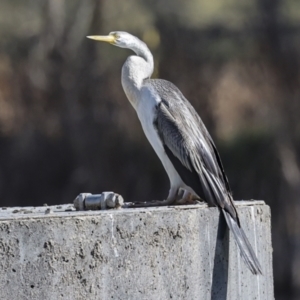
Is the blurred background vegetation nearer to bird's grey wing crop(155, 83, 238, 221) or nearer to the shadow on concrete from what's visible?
bird's grey wing crop(155, 83, 238, 221)

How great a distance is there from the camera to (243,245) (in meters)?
4.78

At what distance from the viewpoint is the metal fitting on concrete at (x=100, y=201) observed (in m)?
5.00

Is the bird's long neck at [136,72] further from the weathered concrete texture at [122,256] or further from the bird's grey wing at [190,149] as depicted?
the weathered concrete texture at [122,256]

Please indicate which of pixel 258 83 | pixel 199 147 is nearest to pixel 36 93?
pixel 258 83

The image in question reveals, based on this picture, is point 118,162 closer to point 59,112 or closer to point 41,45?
point 59,112

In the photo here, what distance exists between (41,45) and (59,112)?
138cm

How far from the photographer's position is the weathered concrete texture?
3.85 m

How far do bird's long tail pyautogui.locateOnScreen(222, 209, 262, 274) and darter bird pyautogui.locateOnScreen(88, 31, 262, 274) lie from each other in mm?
114

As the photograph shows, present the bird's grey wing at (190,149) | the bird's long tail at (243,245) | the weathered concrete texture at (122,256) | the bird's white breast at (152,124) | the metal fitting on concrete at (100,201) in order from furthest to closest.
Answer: the bird's white breast at (152,124) < the bird's grey wing at (190,149) < the metal fitting on concrete at (100,201) < the bird's long tail at (243,245) < the weathered concrete texture at (122,256)

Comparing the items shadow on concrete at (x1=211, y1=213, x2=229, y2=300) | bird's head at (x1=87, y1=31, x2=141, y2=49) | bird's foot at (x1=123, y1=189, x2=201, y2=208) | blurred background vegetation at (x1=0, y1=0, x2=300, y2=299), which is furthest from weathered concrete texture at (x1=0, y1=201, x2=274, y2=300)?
blurred background vegetation at (x1=0, y1=0, x2=300, y2=299)

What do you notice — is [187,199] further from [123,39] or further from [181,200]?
[123,39]

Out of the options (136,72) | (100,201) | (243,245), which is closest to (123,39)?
(136,72)

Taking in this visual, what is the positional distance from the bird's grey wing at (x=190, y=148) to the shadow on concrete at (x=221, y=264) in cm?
34

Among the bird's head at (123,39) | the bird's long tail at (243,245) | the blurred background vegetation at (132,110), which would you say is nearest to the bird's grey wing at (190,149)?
the bird's long tail at (243,245)
